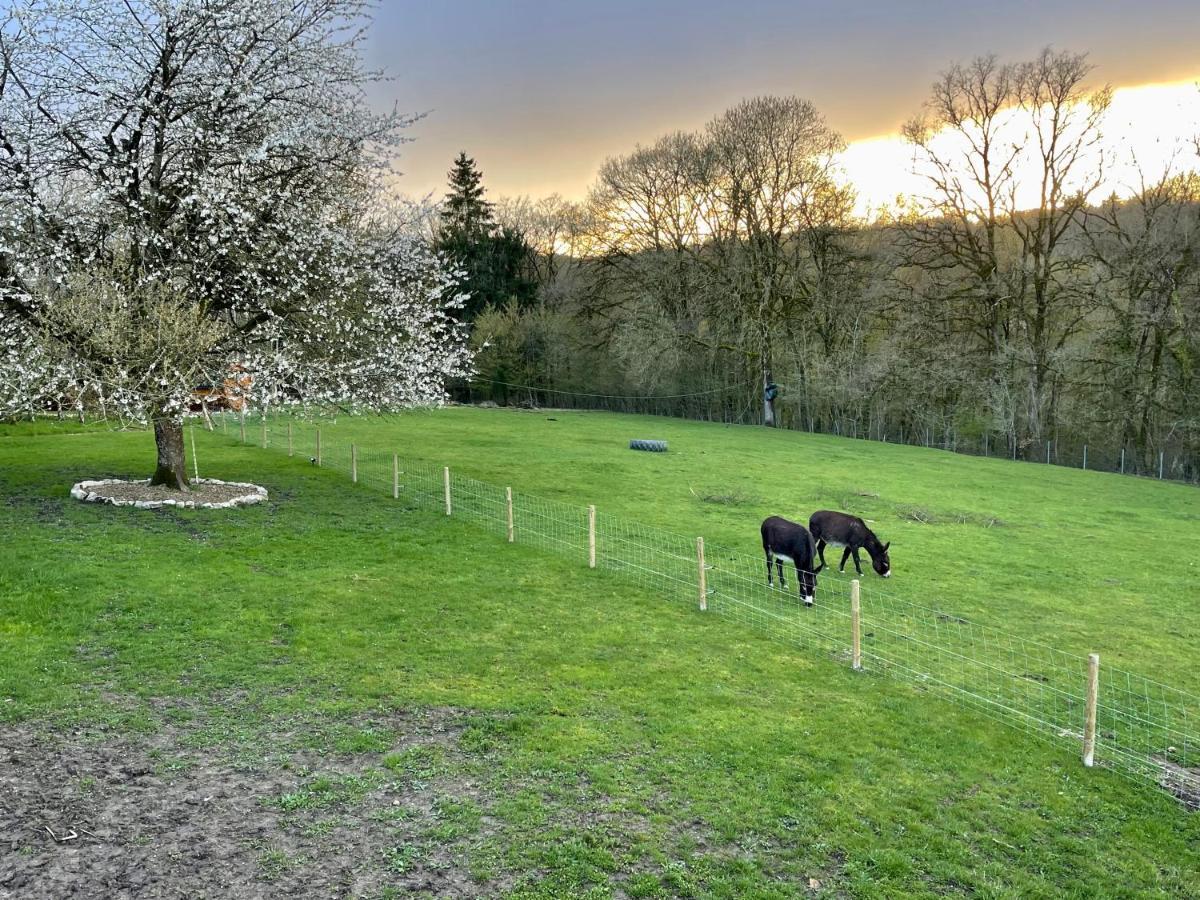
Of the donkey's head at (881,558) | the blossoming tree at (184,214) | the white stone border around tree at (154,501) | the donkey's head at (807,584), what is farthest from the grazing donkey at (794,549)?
the white stone border around tree at (154,501)

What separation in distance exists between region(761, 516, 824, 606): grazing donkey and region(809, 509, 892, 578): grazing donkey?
1457mm

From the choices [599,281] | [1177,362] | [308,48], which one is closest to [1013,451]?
[1177,362]

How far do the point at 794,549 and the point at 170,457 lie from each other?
636 inches

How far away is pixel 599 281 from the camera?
61.2 m

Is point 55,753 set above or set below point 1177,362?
below

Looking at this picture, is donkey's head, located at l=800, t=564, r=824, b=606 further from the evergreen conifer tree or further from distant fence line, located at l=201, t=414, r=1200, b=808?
the evergreen conifer tree

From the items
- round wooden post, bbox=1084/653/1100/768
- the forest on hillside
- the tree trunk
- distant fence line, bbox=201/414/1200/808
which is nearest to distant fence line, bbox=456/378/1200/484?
the forest on hillside

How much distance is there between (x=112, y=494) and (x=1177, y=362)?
43.4m

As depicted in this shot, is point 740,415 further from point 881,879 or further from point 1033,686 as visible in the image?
point 881,879

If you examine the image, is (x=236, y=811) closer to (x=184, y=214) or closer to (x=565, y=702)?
(x=565, y=702)

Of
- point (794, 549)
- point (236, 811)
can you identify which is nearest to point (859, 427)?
point (794, 549)

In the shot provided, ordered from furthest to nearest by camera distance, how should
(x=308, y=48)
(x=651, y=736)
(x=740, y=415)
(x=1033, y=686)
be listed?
(x=740, y=415)
(x=308, y=48)
(x=1033, y=686)
(x=651, y=736)

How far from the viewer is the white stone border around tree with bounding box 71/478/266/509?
60.6 feet

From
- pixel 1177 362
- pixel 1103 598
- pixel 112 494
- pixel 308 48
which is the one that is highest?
pixel 308 48
